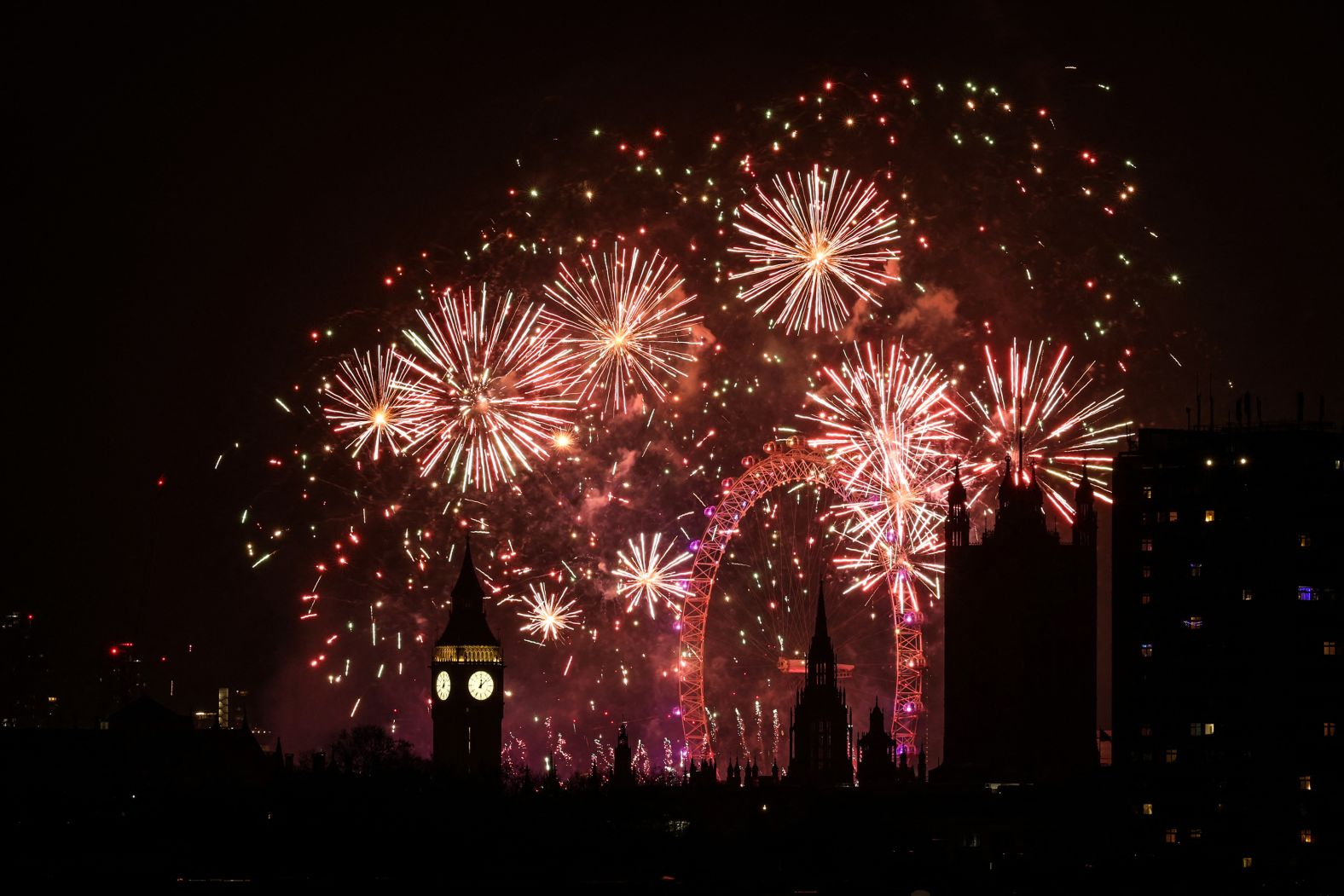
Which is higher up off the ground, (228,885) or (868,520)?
(868,520)

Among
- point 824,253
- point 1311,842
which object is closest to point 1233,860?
point 1311,842

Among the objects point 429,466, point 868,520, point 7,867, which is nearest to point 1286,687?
point 868,520

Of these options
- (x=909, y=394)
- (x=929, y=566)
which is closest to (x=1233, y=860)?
(x=929, y=566)

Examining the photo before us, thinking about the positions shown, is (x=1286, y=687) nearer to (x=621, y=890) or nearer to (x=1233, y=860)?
(x=1233, y=860)

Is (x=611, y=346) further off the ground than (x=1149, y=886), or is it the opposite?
(x=611, y=346)

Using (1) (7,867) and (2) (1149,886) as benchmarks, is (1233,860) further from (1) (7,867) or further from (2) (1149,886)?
(1) (7,867)

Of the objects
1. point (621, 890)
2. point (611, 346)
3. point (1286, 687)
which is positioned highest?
point (611, 346)

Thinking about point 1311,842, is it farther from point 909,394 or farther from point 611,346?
point 611,346

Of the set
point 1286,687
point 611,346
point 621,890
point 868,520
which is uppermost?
point 611,346
